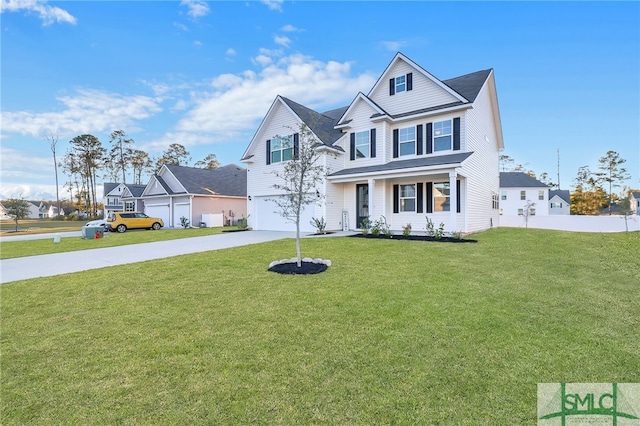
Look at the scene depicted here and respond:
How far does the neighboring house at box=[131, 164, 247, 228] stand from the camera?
85.2 feet

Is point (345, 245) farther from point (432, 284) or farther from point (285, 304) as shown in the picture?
point (285, 304)

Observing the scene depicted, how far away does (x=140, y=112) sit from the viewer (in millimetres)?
21609

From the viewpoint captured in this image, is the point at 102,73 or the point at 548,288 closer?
the point at 548,288

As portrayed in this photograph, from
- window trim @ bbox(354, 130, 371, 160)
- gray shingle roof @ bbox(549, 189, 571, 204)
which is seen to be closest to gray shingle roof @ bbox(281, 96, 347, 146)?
window trim @ bbox(354, 130, 371, 160)

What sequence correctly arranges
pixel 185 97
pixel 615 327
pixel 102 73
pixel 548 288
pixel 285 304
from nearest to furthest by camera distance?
1. pixel 615 327
2. pixel 285 304
3. pixel 548 288
4. pixel 102 73
5. pixel 185 97

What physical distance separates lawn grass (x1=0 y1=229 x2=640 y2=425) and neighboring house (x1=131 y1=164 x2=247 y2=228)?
1996 centimetres

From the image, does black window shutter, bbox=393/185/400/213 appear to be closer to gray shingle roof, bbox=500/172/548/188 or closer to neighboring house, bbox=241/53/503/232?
neighboring house, bbox=241/53/503/232

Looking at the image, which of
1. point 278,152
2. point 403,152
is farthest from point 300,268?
point 278,152

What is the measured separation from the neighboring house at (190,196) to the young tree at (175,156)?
23.3m

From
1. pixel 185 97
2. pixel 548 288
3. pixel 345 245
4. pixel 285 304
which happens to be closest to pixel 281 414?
pixel 285 304

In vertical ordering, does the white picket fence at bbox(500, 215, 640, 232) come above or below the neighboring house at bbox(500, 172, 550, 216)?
below

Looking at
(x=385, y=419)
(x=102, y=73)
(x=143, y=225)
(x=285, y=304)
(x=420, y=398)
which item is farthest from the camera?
(x=143, y=225)

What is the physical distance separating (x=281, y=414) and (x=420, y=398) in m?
1.16

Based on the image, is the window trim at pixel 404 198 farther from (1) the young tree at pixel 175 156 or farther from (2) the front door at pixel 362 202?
(1) the young tree at pixel 175 156
